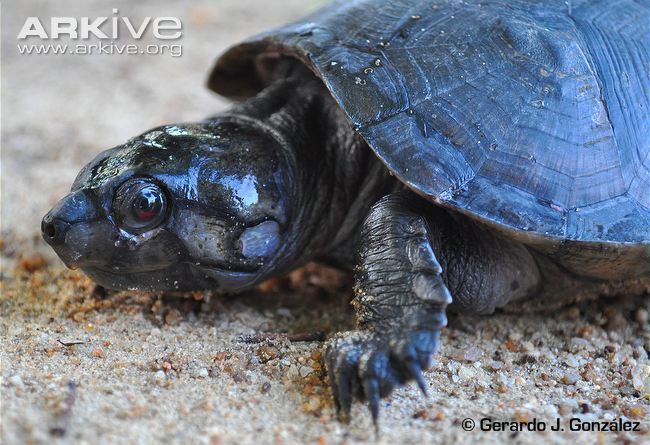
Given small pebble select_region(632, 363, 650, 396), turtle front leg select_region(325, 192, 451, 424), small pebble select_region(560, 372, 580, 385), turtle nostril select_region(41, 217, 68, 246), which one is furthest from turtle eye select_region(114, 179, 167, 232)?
small pebble select_region(632, 363, 650, 396)

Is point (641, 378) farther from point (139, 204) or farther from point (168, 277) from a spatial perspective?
point (139, 204)

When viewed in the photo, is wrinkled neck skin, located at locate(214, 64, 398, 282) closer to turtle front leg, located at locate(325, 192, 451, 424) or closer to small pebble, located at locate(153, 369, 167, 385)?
turtle front leg, located at locate(325, 192, 451, 424)

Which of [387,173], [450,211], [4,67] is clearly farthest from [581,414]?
[4,67]

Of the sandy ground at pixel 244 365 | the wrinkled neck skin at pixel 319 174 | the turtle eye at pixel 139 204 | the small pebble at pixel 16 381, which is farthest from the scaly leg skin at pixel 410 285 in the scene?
the small pebble at pixel 16 381

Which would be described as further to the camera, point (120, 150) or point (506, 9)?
point (506, 9)

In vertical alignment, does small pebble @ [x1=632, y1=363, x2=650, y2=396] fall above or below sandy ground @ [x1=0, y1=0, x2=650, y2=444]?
below

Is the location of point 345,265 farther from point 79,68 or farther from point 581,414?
point 79,68

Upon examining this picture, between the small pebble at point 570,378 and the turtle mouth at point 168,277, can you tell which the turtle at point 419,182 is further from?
the small pebble at point 570,378
